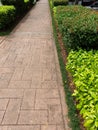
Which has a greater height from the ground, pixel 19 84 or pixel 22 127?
pixel 22 127

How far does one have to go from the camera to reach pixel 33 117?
4.33 m

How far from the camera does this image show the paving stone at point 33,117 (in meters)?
4.22

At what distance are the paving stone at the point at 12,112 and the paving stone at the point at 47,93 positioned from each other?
505 millimetres

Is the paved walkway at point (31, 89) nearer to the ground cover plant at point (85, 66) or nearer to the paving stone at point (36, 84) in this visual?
the paving stone at point (36, 84)

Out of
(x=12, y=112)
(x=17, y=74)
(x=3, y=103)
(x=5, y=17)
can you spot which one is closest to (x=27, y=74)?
(x=17, y=74)

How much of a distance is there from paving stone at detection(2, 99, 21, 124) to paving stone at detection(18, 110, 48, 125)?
113 millimetres

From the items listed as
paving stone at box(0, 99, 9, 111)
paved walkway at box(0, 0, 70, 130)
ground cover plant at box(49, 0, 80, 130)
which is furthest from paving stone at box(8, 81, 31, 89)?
ground cover plant at box(49, 0, 80, 130)

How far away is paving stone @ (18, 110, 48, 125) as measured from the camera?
4.22 m

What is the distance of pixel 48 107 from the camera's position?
15.3 feet

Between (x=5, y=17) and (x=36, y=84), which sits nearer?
(x=36, y=84)

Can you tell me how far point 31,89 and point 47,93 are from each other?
43 centimetres

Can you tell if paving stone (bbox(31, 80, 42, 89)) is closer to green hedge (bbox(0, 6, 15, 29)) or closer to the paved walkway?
the paved walkway

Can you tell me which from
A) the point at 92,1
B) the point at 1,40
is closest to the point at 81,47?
the point at 1,40

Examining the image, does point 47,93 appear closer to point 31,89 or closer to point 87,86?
point 31,89
